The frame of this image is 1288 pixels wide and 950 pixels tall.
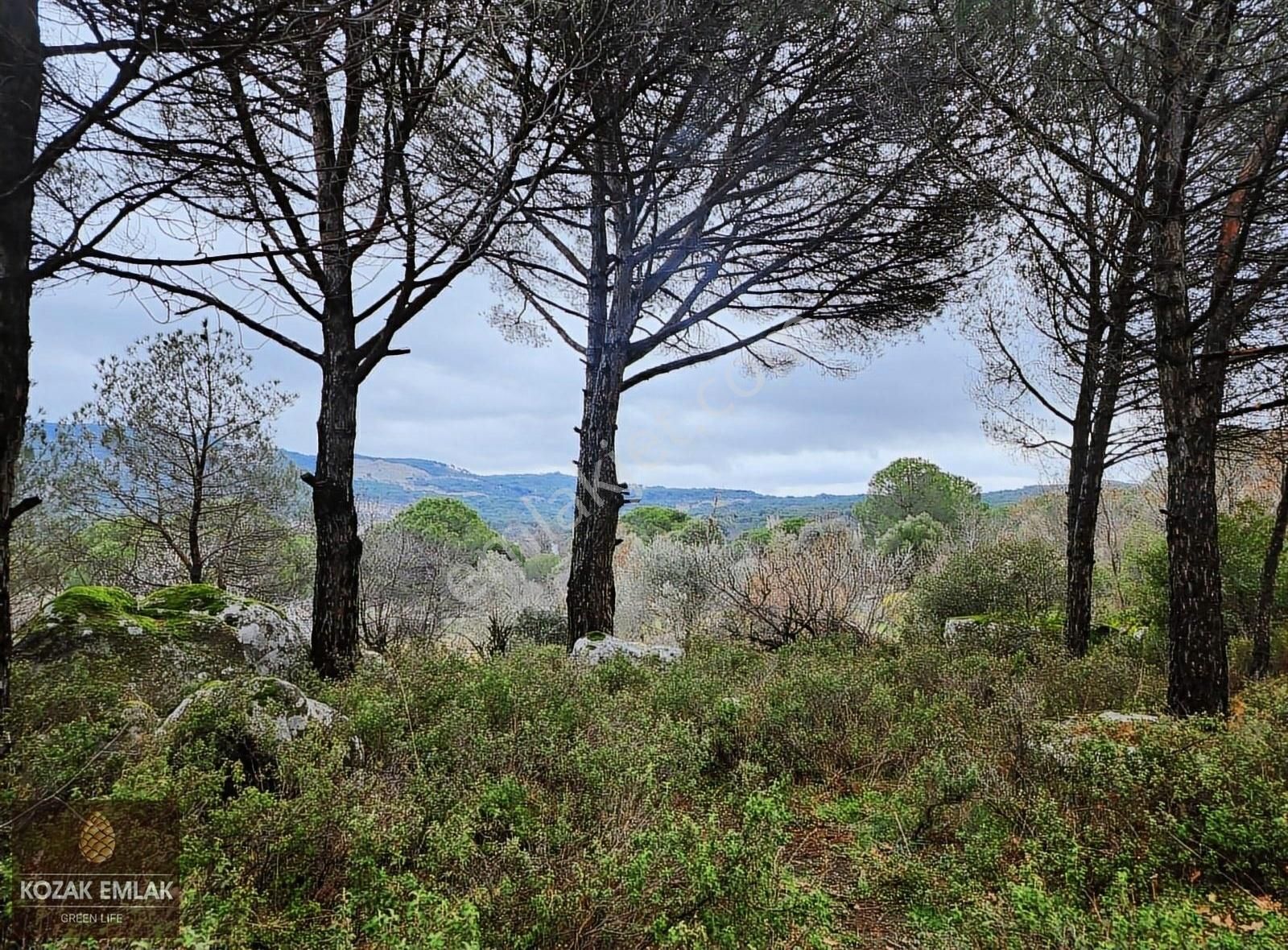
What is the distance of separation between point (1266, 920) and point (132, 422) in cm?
1190

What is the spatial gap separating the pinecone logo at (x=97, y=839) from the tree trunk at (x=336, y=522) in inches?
110

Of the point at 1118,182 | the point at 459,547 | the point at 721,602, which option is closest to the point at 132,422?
the point at 721,602

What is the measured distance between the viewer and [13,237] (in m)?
2.31

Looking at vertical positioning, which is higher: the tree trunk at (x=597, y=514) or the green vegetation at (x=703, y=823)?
the tree trunk at (x=597, y=514)

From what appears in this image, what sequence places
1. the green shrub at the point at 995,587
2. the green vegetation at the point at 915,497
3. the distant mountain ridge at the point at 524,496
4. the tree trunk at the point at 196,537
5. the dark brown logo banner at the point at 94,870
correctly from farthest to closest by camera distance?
1. the green vegetation at the point at 915,497
2. the distant mountain ridge at the point at 524,496
3. the green shrub at the point at 995,587
4. the tree trunk at the point at 196,537
5. the dark brown logo banner at the point at 94,870

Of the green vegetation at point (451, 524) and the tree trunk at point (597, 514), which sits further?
the green vegetation at point (451, 524)

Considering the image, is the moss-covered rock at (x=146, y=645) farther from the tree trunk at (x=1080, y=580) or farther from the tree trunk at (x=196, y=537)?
the tree trunk at (x=1080, y=580)

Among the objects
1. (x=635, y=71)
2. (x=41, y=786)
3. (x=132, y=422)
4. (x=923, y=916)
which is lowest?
(x=923, y=916)

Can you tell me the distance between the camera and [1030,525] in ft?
68.0

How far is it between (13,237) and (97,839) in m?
2.11

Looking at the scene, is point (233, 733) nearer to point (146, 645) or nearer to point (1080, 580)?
point (146, 645)

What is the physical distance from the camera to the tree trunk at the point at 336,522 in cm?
460

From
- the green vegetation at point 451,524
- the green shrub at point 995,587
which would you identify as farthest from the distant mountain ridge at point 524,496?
the green shrub at point 995,587

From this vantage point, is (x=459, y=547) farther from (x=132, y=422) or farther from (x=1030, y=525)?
(x=1030, y=525)
